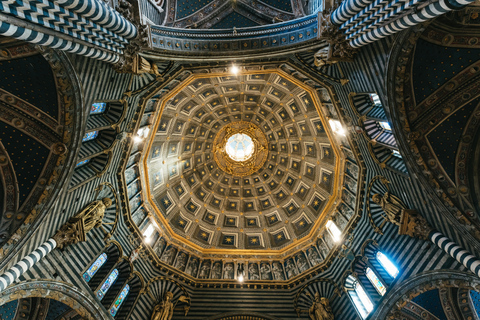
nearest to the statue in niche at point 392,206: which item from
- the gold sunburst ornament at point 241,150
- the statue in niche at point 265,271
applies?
the statue in niche at point 265,271

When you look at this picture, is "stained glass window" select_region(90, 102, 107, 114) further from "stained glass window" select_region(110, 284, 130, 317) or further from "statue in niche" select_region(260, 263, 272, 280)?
"statue in niche" select_region(260, 263, 272, 280)

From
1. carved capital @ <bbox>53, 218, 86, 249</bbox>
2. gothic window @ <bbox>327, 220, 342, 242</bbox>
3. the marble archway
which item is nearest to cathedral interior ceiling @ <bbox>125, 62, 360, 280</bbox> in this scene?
gothic window @ <bbox>327, 220, 342, 242</bbox>

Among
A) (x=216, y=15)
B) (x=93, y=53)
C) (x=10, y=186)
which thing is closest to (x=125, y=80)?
(x=93, y=53)

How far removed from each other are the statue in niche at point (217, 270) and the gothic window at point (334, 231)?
9.88 m

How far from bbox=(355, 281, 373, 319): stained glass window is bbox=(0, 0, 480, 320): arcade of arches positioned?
12 cm

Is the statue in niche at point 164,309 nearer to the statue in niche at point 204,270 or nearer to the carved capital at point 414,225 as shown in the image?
the statue in niche at point 204,270

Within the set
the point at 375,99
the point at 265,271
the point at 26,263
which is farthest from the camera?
the point at 265,271

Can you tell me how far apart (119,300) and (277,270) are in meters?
12.4

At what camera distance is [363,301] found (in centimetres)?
1758

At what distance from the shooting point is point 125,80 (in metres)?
15.6

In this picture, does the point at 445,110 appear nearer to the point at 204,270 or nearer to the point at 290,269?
the point at 290,269

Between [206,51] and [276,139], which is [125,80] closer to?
[206,51]

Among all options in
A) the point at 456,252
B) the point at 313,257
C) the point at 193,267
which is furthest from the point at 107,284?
the point at 456,252

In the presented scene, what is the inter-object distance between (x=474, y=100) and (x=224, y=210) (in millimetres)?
22171
